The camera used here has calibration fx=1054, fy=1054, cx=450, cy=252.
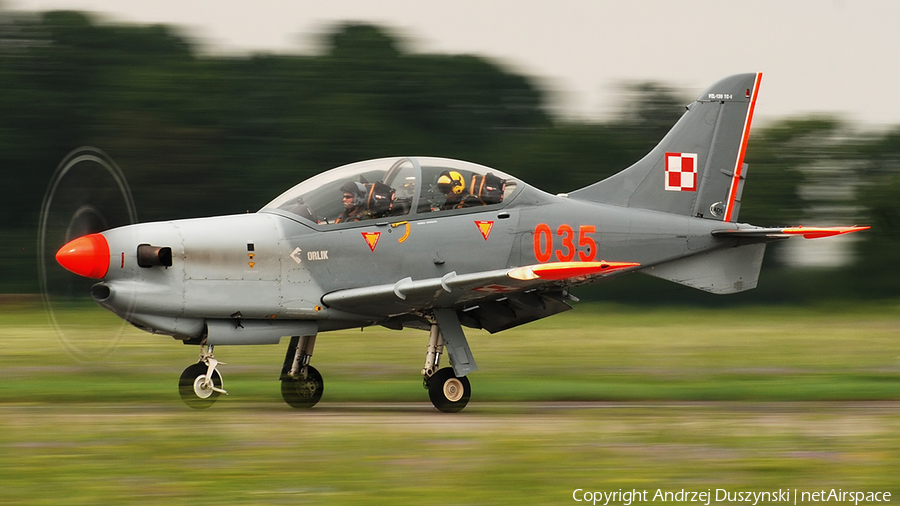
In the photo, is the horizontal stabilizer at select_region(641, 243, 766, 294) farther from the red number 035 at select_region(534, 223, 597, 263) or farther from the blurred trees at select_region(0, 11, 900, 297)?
the blurred trees at select_region(0, 11, 900, 297)

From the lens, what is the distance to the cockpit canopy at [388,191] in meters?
9.74

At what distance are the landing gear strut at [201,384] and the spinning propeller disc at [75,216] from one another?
74 centimetres

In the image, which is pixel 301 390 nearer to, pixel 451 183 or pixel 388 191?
pixel 388 191

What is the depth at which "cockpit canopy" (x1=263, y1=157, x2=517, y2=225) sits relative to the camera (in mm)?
9742

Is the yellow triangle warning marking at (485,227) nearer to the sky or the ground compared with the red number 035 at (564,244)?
nearer to the sky

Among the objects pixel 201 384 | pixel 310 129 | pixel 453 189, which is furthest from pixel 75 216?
pixel 310 129

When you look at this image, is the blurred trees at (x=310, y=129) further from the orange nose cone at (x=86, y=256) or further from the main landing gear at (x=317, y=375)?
the orange nose cone at (x=86, y=256)

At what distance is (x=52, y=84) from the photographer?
1336 inches

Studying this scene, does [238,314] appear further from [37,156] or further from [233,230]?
[37,156]

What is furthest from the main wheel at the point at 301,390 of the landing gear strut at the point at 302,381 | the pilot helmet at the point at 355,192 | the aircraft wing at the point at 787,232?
the aircraft wing at the point at 787,232

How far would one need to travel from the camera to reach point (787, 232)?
35.1ft

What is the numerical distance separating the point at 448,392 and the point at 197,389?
2311mm

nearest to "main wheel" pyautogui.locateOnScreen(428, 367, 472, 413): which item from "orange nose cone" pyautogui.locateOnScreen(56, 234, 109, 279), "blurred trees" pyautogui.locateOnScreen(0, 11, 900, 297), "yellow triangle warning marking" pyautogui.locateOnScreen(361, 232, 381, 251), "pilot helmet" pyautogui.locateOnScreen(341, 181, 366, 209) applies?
"yellow triangle warning marking" pyautogui.locateOnScreen(361, 232, 381, 251)

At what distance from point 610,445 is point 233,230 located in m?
3.92
